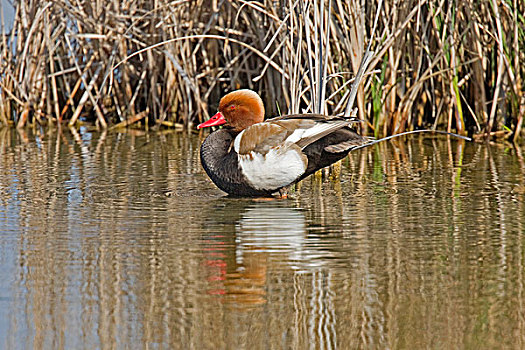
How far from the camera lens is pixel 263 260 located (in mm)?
3965

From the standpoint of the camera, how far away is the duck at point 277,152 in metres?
5.24

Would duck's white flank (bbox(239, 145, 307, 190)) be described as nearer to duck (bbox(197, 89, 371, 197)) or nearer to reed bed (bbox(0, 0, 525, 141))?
duck (bbox(197, 89, 371, 197))

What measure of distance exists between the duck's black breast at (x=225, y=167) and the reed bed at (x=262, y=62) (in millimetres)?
1003

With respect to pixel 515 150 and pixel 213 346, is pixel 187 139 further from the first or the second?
pixel 213 346

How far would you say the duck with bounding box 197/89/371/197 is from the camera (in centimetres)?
524

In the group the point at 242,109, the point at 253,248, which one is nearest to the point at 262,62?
the point at 242,109

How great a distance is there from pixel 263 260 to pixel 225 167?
1453mm

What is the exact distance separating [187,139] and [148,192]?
2.75m

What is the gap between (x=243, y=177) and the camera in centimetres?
527

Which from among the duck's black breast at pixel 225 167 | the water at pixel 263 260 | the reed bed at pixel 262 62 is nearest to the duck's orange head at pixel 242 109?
the duck's black breast at pixel 225 167

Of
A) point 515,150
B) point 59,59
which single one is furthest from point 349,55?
point 59,59

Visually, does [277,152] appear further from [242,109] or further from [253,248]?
[253,248]

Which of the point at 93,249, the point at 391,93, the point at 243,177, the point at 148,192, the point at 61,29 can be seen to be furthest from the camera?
the point at 61,29

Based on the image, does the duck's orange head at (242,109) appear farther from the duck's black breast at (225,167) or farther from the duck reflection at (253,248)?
the duck reflection at (253,248)
